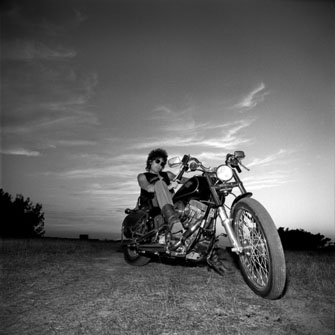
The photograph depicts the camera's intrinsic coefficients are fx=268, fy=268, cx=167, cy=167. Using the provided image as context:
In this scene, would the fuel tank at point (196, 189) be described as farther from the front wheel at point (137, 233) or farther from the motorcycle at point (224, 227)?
the front wheel at point (137, 233)

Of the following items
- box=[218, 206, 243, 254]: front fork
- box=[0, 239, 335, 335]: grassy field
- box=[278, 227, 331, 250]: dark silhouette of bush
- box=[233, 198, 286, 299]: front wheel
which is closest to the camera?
box=[0, 239, 335, 335]: grassy field

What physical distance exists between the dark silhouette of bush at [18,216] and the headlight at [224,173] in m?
43.4

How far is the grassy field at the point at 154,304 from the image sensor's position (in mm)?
2137

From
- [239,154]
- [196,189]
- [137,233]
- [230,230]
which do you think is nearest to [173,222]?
[196,189]

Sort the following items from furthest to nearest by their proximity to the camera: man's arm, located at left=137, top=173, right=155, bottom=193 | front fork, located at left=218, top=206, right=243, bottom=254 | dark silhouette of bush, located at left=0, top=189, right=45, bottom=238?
dark silhouette of bush, located at left=0, top=189, right=45, bottom=238
man's arm, located at left=137, top=173, right=155, bottom=193
front fork, located at left=218, top=206, right=243, bottom=254

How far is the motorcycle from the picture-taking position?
262 centimetres

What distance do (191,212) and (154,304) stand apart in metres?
1.15

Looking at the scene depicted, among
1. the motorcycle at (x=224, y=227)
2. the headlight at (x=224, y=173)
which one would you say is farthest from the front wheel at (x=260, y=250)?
the headlight at (x=224, y=173)

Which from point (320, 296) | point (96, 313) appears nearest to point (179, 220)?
point (96, 313)

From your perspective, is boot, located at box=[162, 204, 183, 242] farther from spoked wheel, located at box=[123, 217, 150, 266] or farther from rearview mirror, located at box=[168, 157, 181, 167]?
Result: spoked wheel, located at box=[123, 217, 150, 266]

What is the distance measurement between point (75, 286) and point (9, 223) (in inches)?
1817

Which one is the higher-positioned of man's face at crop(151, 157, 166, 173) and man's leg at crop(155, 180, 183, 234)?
man's face at crop(151, 157, 166, 173)

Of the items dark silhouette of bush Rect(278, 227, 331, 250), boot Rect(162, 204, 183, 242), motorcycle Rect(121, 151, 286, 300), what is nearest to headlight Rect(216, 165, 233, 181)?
motorcycle Rect(121, 151, 286, 300)

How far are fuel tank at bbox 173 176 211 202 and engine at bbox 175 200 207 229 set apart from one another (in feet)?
0.26
